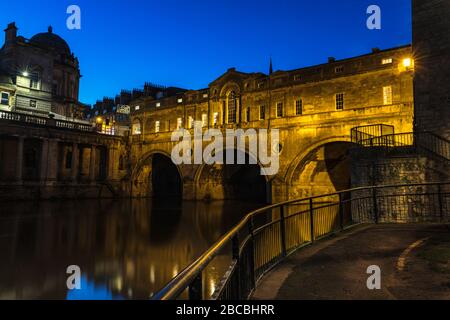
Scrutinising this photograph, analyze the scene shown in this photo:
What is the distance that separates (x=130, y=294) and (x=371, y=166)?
11164 millimetres

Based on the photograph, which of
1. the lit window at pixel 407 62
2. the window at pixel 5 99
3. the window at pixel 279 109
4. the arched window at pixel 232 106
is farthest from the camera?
the window at pixel 5 99

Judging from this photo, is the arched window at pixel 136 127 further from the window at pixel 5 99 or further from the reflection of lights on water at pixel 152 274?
the reflection of lights on water at pixel 152 274

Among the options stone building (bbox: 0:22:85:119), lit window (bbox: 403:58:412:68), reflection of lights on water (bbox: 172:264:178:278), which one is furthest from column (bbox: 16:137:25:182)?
lit window (bbox: 403:58:412:68)

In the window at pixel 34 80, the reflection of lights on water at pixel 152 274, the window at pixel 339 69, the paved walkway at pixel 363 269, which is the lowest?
the reflection of lights on water at pixel 152 274

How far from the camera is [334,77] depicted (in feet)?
80.4

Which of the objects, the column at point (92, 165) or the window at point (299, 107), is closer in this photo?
the window at point (299, 107)

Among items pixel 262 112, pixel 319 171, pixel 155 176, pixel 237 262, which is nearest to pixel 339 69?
pixel 262 112

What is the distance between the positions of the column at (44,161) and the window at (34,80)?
12.5 m

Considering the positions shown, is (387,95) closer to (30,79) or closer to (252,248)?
(252,248)

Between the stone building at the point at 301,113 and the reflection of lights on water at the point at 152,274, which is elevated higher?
the stone building at the point at 301,113

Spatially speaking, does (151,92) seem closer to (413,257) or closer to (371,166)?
(371,166)

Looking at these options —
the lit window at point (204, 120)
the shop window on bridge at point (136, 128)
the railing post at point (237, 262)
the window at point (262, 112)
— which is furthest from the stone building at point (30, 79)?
the railing post at point (237, 262)

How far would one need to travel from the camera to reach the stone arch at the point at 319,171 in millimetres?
25800
